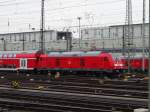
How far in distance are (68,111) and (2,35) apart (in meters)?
109

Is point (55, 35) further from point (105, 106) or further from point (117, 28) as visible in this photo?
point (105, 106)

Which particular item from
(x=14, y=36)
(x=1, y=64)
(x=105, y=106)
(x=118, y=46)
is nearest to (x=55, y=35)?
(x=14, y=36)

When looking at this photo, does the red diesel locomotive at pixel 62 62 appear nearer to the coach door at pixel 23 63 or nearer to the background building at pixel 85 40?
the coach door at pixel 23 63

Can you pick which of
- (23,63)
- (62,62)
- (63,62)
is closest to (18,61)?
(23,63)

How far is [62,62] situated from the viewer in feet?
152

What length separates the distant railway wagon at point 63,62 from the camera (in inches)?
1667

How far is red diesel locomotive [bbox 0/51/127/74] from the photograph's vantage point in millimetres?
42344

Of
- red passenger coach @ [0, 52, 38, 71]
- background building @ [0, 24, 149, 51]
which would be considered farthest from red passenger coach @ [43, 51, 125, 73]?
background building @ [0, 24, 149, 51]

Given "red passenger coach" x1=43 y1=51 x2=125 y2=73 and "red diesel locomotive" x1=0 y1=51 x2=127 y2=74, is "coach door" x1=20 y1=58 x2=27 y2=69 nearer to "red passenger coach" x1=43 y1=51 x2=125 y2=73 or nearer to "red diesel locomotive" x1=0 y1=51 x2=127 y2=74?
"red diesel locomotive" x1=0 y1=51 x2=127 y2=74

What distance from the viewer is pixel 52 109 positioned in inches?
634

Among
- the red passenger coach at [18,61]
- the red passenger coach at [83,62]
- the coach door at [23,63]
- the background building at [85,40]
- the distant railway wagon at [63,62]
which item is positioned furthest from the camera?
the background building at [85,40]

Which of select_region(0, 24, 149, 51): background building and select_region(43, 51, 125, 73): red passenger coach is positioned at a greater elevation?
select_region(0, 24, 149, 51): background building

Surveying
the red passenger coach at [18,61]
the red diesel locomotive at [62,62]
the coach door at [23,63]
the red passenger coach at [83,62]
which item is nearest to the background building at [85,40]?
the red passenger coach at [18,61]

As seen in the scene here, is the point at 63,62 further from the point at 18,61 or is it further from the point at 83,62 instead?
the point at 18,61
